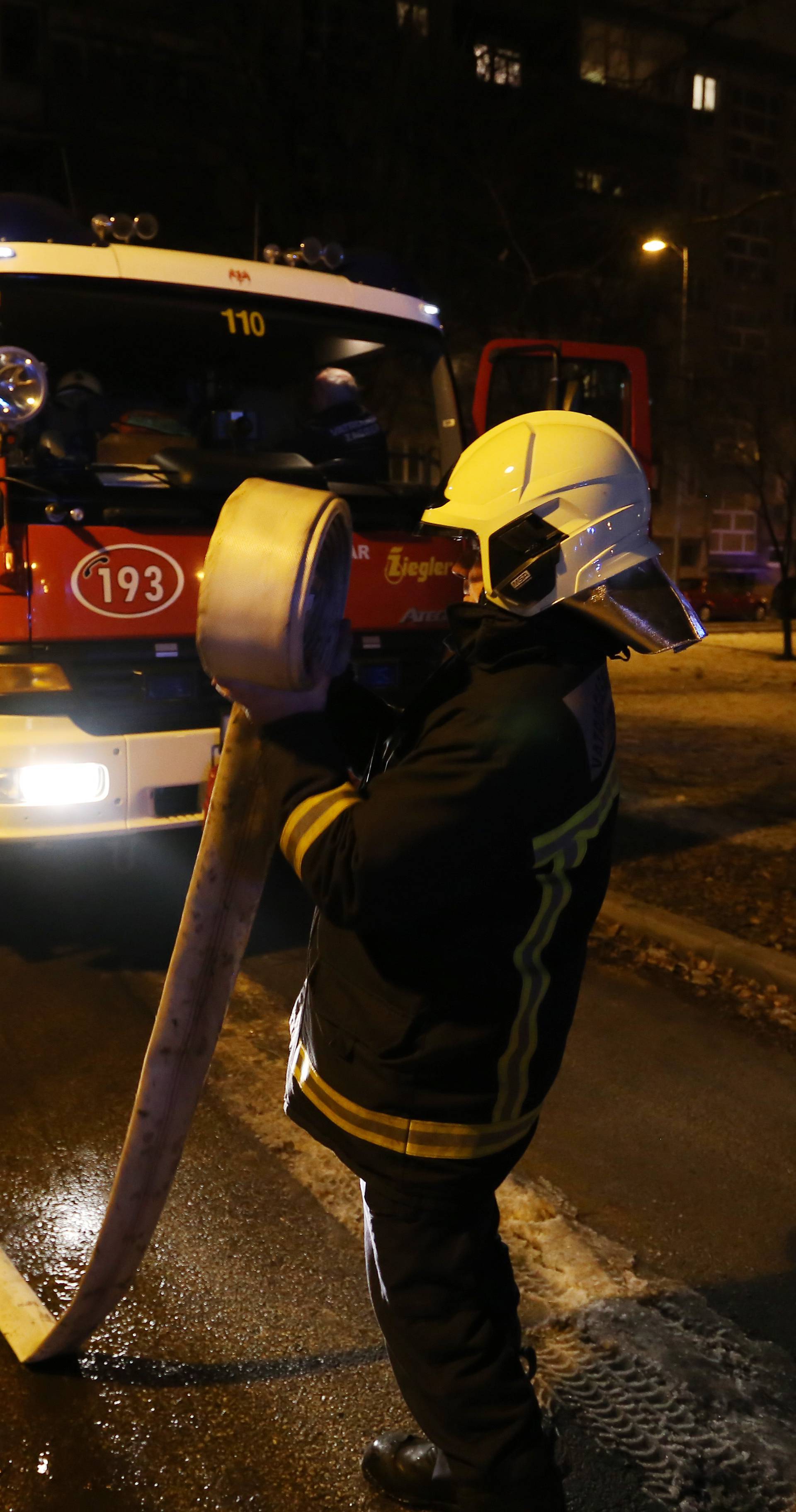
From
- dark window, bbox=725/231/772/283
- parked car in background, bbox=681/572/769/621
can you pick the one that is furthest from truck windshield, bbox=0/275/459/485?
dark window, bbox=725/231/772/283

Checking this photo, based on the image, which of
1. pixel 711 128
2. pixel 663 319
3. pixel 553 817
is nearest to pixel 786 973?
pixel 553 817

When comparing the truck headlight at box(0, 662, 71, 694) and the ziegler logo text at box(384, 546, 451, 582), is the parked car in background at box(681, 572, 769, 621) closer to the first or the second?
the ziegler logo text at box(384, 546, 451, 582)

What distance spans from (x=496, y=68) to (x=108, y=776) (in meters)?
22.8

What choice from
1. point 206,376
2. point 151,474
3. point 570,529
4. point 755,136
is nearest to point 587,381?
point 206,376

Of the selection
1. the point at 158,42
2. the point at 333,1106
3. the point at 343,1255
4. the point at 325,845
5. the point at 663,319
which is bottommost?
the point at 343,1255

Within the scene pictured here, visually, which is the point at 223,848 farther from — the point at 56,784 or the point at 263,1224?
the point at 56,784

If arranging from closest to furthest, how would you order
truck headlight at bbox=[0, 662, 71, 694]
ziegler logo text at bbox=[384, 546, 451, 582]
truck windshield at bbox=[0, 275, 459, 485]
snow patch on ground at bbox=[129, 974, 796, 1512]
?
snow patch on ground at bbox=[129, 974, 796, 1512] < truck headlight at bbox=[0, 662, 71, 694] < truck windshield at bbox=[0, 275, 459, 485] < ziegler logo text at bbox=[384, 546, 451, 582]

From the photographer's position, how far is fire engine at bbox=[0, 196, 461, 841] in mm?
4688

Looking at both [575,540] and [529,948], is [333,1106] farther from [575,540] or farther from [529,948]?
[575,540]

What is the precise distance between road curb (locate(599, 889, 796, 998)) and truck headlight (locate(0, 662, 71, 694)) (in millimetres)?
2632

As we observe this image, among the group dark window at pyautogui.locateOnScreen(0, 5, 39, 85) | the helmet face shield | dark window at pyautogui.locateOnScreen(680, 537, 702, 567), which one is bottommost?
the helmet face shield

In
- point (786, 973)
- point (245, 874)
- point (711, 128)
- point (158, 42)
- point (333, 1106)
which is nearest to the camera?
point (333, 1106)

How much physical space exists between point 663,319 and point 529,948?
128 feet

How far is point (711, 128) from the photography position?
4859 centimetres
